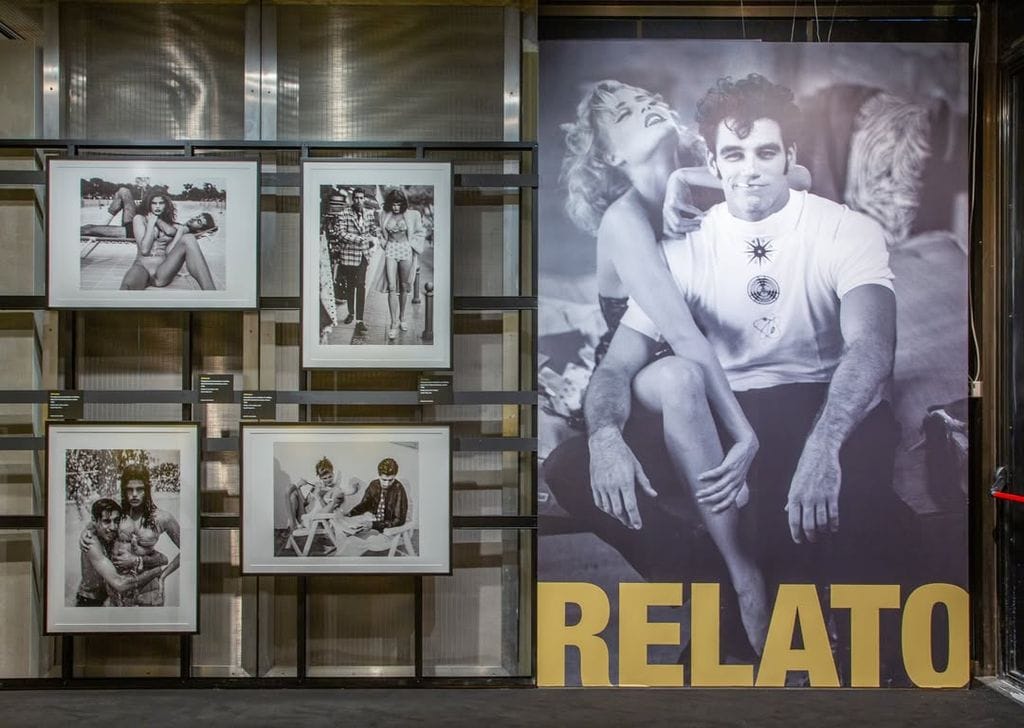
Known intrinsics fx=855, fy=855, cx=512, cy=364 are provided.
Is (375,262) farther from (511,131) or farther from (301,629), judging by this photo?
(301,629)

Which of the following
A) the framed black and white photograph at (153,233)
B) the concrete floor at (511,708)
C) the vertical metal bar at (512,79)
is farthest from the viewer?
the vertical metal bar at (512,79)

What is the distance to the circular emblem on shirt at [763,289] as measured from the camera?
11.5 ft

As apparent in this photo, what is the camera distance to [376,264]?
3.47 metres

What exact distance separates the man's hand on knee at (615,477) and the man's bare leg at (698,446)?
0.16 meters

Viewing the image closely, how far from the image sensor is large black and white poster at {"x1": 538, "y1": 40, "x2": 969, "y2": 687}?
3.51 metres

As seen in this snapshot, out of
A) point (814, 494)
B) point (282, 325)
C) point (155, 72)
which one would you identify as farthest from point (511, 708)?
point (155, 72)

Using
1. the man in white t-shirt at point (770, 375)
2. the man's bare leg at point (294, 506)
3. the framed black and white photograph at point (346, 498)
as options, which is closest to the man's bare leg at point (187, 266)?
the framed black and white photograph at point (346, 498)

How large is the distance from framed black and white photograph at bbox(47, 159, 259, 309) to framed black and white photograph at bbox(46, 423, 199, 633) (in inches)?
21.5

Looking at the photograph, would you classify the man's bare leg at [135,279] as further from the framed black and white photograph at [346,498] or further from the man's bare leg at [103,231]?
the framed black and white photograph at [346,498]

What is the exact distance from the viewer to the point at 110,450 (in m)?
3.48

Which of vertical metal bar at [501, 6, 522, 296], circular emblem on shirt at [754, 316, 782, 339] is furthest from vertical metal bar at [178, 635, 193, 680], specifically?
A: circular emblem on shirt at [754, 316, 782, 339]

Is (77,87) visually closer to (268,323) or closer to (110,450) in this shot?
(268,323)

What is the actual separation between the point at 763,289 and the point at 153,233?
250 cm

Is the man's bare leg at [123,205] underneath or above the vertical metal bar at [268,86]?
underneath
